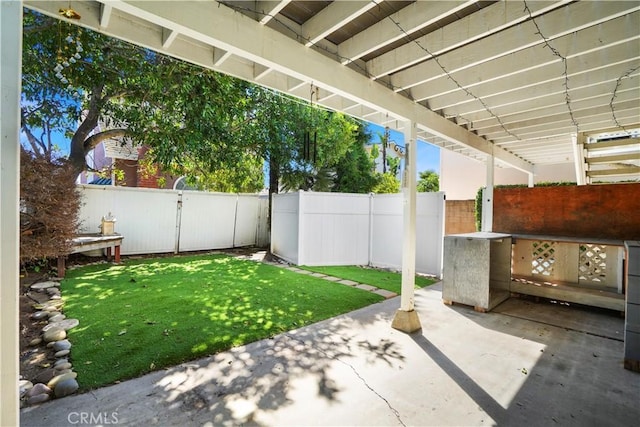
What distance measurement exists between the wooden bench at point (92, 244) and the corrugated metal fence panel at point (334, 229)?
4.54m

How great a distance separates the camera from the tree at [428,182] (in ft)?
67.9

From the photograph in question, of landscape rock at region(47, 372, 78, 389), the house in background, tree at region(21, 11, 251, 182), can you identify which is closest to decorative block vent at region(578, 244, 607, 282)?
tree at region(21, 11, 251, 182)

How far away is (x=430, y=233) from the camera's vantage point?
714 centimetres

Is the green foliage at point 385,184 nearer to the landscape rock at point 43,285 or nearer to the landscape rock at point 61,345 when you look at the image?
the landscape rock at point 43,285

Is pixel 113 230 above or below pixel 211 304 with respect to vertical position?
above

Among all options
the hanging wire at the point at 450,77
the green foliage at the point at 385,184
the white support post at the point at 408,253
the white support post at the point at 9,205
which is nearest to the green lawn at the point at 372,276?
the white support post at the point at 408,253

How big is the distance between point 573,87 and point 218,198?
9264 mm

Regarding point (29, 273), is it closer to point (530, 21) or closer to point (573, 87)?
point (530, 21)

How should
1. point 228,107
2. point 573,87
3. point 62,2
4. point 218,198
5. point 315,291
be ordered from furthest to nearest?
point 218,198 < point 315,291 < point 228,107 < point 573,87 < point 62,2

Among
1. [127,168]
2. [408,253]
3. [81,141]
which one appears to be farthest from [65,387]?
[127,168]

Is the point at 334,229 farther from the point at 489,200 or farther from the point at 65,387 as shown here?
the point at 65,387

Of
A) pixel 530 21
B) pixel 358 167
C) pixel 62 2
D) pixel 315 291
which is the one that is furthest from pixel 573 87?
pixel 358 167

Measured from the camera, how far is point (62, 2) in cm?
211

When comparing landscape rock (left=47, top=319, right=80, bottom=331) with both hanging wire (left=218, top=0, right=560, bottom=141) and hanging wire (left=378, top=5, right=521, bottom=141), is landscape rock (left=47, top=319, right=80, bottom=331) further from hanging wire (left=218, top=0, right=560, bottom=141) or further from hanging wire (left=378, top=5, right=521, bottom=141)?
hanging wire (left=378, top=5, right=521, bottom=141)
